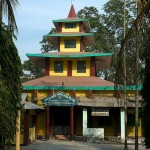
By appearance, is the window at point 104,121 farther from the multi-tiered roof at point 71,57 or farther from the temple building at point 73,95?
the multi-tiered roof at point 71,57

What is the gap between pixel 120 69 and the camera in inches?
325

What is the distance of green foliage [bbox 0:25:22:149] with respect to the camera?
9.60 metres

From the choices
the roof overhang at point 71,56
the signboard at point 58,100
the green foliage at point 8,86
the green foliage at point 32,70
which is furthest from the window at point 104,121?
the green foliage at point 32,70

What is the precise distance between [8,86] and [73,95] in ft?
57.8

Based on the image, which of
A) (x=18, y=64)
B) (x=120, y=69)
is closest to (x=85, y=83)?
(x=18, y=64)

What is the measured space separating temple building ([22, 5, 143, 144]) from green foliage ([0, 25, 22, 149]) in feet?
37.7

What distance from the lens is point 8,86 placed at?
1015 cm

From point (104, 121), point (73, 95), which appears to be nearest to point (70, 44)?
point (73, 95)

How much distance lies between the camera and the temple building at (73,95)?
25844mm

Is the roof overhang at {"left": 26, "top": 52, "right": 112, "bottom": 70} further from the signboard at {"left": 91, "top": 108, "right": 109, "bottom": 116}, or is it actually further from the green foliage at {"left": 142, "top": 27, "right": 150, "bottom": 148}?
the green foliage at {"left": 142, "top": 27, "right": 150, "bottom": 148}

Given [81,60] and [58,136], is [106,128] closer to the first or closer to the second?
[58,136]

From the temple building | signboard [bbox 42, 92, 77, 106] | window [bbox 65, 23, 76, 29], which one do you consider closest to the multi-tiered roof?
the temple building

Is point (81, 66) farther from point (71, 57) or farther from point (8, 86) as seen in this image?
point (8, 86)

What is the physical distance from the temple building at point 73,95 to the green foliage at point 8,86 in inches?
453
